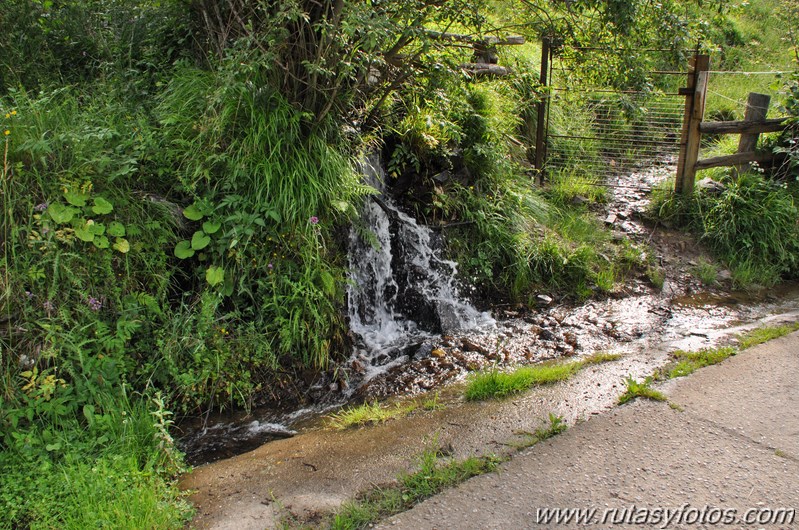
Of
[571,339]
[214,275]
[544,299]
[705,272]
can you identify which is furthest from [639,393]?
[705,272]

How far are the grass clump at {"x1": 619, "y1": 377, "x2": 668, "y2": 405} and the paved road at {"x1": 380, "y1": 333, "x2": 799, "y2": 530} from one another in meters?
0.07

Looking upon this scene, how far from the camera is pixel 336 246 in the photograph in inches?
218

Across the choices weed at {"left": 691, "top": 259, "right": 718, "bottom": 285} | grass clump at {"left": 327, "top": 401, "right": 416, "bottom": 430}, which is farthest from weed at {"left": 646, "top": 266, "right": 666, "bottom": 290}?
grass clump at {"left": 327, "top": 401, "right": 416, "bottom": 430}

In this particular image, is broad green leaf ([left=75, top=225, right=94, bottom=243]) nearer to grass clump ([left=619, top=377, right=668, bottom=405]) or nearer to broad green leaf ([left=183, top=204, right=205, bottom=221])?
broad green leaf ([left=183, top=204, right=205, bottom=221])

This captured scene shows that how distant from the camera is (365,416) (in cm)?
428

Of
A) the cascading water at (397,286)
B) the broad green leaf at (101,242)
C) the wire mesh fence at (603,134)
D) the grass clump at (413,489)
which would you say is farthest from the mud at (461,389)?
the broad green leaf at (101,242)

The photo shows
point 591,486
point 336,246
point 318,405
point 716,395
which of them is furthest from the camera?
point 336,246

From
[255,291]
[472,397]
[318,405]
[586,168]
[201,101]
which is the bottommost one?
[318,405]

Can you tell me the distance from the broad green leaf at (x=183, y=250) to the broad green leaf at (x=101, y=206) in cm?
56

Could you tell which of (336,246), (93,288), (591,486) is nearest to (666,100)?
(336,246)

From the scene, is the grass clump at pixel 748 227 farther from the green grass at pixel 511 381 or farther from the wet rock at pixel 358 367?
the wet rock at pixel 358 367

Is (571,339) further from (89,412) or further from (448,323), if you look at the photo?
(89,412)

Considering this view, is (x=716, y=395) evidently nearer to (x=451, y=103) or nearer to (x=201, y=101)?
(x=451, y=103)

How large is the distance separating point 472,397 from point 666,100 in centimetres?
716
